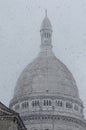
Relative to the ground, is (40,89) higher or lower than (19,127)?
higher

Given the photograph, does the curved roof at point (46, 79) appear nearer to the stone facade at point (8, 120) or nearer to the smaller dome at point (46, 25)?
the smaller dome at point (46, 25)

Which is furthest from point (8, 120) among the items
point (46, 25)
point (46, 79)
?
point (46, 25)

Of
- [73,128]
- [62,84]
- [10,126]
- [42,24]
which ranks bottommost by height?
[10,126]

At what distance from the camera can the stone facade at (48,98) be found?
270ft

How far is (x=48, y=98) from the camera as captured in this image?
84.1 meters

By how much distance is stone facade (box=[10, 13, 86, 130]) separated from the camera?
8238cm

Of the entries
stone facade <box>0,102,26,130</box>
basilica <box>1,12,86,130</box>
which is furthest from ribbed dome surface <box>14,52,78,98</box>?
stone facade <box>0,102,26,130</box>

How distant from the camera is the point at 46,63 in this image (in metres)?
87.4

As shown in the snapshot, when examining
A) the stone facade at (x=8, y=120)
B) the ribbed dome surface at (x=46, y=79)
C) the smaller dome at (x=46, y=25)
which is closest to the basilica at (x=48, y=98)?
the ribbed dome surface at (x=46, y=79)

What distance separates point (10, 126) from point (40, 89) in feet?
163

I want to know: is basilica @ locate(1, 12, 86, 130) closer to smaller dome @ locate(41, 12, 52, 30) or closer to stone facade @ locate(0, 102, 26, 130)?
smaller dome @ locate(41, 12, 52, 30)

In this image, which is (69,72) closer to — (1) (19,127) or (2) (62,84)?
(2) (62,84)

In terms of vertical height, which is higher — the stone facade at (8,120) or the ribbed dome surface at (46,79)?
the ribbed dome surface at (46,79)

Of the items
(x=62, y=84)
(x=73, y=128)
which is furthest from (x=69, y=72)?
(x=73, y=128)
